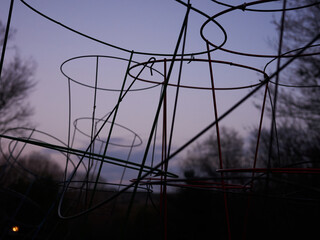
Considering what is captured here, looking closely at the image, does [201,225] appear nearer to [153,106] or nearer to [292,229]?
[292,229]

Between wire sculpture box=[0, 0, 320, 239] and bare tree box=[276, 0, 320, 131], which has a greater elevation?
bare tree box=[276, 0, 320, 131]

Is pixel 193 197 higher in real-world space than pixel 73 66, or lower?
lower

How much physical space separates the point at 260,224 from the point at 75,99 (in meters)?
4.71

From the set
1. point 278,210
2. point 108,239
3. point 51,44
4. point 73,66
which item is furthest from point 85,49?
point 278,210

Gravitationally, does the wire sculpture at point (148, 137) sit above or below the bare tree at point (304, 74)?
below

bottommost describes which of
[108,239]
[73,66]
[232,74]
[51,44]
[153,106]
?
[108,239]

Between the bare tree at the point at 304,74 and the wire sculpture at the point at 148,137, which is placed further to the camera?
the bare tree at the point at 304,74

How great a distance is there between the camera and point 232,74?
1.59 meters

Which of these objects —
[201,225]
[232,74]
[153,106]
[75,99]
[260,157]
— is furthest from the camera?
[260,157]

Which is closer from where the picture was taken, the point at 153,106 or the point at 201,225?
the point at 153,106

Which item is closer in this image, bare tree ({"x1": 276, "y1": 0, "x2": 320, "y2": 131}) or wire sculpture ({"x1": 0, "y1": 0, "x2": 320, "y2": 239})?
wire sculpture ({"x1": 0, "y1": 0, "x2": 320, "y2": 239})

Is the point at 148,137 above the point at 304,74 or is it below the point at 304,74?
below

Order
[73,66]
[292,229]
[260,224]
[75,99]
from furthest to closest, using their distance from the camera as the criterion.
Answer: [260,224]
[292,229]
[75,99]
[73,66]

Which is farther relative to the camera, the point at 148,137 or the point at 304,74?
the point at 304,74
